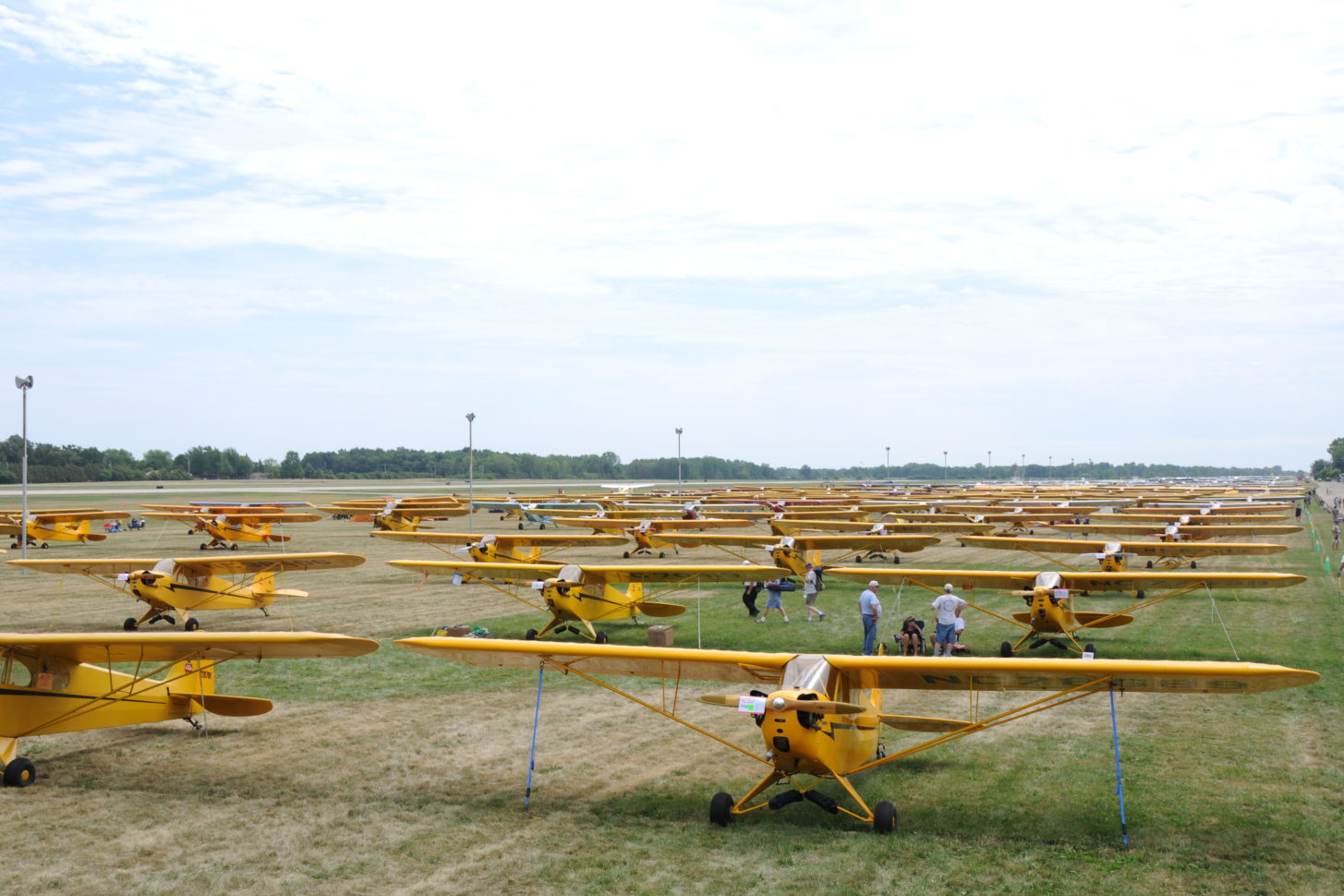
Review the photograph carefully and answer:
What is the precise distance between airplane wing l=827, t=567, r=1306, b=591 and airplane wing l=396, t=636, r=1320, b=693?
28.6 feet

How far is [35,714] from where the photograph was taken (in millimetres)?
10922

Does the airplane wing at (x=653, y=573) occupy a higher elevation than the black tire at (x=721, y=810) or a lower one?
higher

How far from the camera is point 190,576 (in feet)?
70.9

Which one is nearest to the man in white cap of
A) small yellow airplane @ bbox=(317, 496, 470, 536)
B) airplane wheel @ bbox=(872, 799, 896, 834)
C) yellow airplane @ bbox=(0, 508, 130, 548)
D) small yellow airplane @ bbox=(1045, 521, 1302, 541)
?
airplane wheel @ bbox=(872, 799, 896, 834)

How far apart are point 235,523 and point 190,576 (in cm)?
2122

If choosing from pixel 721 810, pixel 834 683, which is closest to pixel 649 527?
pixel 834 683

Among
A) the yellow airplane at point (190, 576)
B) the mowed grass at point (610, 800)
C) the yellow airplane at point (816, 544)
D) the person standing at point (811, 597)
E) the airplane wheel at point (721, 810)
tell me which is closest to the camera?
the mowed grass at point (610, 800)

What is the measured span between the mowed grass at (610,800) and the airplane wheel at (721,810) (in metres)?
0.16

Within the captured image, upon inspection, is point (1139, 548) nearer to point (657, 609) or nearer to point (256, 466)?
point (657, 609)

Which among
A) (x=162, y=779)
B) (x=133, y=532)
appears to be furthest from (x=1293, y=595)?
(x=133, y=532)

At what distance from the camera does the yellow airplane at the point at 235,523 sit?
39812 millimetres

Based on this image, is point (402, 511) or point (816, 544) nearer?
point (816, 544)

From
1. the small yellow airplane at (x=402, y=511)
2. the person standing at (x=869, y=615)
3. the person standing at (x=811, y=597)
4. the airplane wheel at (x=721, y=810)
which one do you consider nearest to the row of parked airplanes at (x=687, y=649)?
the airplane wheel at (x=721, y=810)

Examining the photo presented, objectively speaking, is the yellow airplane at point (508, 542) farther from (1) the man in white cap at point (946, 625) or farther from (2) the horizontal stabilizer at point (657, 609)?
(1) the man in white cap at point (946, 625)
